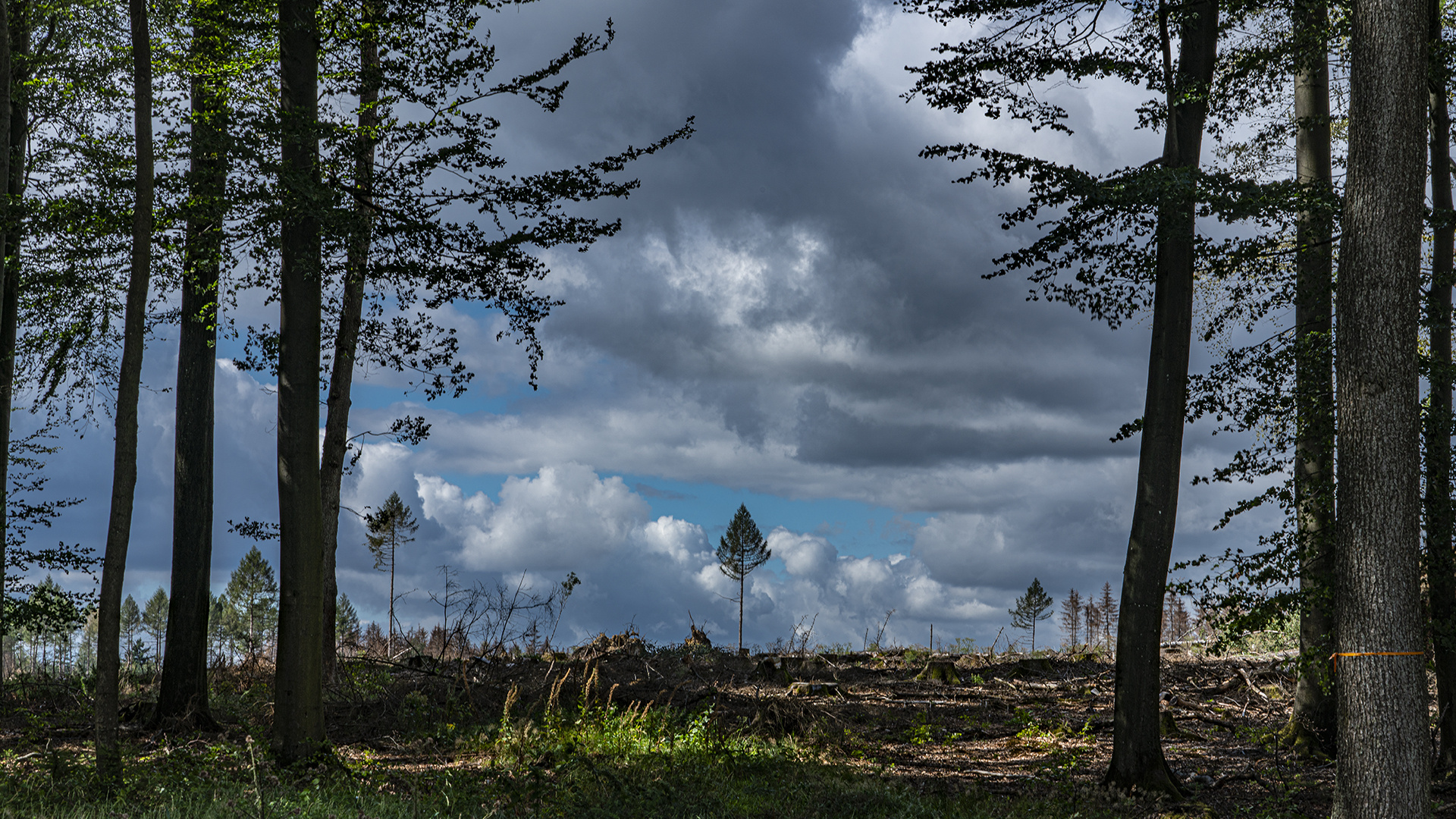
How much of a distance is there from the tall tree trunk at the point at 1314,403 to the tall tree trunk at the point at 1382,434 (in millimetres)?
1245

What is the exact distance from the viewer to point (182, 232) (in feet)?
37.8

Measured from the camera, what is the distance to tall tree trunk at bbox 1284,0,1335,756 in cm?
862

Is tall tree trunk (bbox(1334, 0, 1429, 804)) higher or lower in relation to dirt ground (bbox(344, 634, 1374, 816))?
higher

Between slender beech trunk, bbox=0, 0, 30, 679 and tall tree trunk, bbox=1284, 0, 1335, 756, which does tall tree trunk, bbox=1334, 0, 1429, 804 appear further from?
slender beech trunk, bbox=0, 0, 30, 679

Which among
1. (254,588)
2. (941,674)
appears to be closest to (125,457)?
(941,674)

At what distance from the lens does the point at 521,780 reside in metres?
8.06

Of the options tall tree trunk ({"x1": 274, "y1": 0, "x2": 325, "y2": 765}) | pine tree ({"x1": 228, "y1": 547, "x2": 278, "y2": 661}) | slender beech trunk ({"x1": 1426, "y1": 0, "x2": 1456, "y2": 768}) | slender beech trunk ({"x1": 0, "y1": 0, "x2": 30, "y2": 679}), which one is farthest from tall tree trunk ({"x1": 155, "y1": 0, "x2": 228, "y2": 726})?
pine tree ({"x1": 228, "y1": 547, "x2": 278, "y2": 661})

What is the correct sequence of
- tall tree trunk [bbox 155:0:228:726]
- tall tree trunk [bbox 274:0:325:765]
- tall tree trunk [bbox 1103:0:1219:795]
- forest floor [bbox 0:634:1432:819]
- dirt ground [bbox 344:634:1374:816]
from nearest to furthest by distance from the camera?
forest floor [bbox 0:634:1432:819]
tall tree trunk [bbox 1103:0:1219:795]
dirt ground [bbox 344:634:1374:816]
tall tree trunk [bbox 274:0:325:765]
tall tree trunk [bbox 155:0:228:726]

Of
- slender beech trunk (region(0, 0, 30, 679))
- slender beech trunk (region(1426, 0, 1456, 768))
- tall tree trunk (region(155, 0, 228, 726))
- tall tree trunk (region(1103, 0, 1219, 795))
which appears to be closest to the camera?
slender beech trunk (region(1426, 0, 1456, 768))

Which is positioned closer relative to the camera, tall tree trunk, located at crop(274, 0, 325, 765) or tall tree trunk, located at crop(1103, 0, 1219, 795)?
tall tree trunk, located at crop(1103, 0, 1219, 795)

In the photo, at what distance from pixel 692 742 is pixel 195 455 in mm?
7747

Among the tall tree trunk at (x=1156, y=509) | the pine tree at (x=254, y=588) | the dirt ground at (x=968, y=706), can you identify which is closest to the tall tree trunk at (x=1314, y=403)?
the dirt ground at (x=968, y=706)

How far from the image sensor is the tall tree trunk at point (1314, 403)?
862 cm

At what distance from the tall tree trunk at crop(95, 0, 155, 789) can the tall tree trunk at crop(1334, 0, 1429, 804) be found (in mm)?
9911
